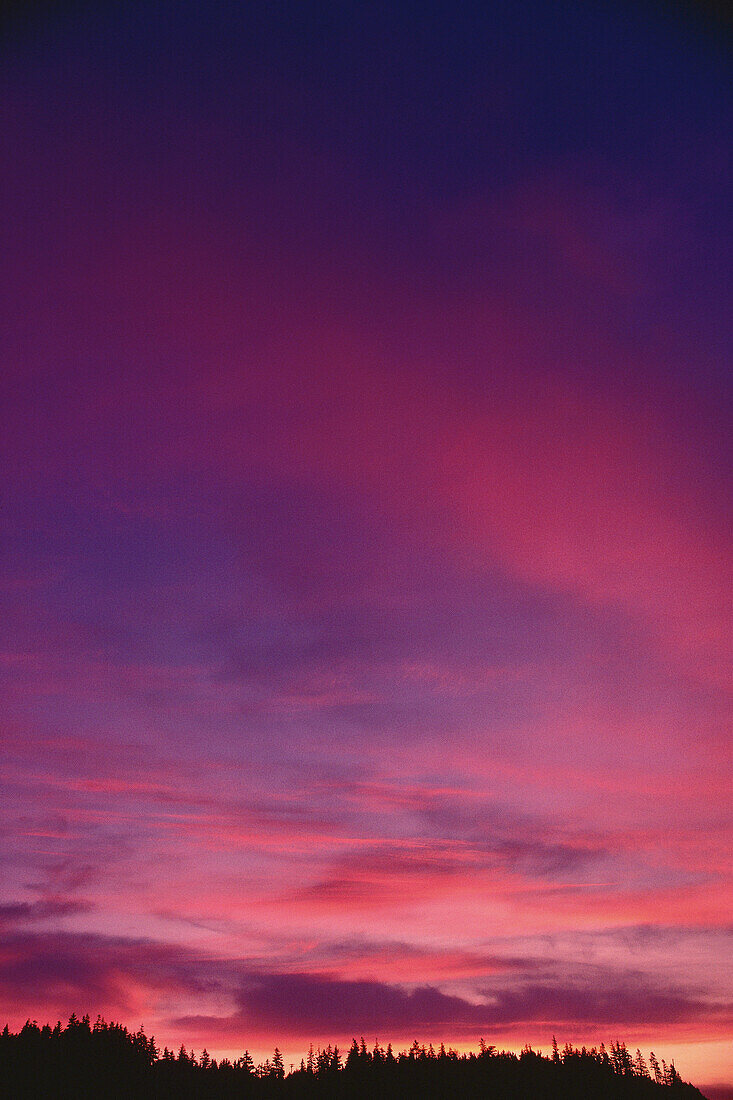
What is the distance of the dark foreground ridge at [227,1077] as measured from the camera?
170 meters

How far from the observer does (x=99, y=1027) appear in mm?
186375

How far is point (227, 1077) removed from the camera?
621 ft

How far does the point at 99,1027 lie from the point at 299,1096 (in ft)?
145

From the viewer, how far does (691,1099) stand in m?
196

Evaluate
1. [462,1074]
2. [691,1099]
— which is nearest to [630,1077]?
[691,1099]

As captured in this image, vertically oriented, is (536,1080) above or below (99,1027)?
below

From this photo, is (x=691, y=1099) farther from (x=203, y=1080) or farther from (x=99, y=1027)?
(x=99, y=1027)

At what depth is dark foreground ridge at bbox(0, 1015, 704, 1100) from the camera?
169875 millimetres

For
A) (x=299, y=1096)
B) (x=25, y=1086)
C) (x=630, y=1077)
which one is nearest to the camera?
(x=25, y=1086)

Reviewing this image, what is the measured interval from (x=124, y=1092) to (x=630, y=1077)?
108m

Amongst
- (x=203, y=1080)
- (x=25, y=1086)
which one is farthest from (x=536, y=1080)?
(x=25, y=1086)

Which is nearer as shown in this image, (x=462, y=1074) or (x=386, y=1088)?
(x=386, y=1088)

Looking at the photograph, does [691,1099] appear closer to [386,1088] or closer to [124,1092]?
[386,1088]

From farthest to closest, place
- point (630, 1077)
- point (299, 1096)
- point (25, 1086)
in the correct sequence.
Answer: point (630, 1077)
point (299, 1096)
point (25, 1086)
